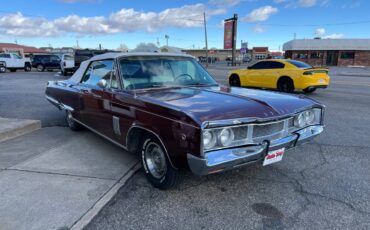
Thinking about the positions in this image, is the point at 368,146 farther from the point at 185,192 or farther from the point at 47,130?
the point at 47,130

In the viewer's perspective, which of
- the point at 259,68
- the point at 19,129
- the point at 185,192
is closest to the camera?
the point at 185,192

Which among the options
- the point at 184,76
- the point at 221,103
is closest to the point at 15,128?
the point at 184,76

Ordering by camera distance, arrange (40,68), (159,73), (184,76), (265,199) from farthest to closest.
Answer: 1. (40,68)
2. (184,76)
3. (159,73)
4. (265,199)

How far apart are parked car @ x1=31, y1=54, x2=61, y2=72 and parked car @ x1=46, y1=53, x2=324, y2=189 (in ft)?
85.9

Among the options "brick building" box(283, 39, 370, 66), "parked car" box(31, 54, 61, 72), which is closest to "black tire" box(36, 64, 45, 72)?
"parked car" box(31, 54, 61, 72)

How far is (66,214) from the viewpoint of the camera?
2.84m

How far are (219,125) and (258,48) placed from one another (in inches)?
4607

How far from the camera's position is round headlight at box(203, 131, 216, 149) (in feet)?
8.58

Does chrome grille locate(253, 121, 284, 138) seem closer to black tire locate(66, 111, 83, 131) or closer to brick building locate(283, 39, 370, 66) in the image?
black tire locate(66, 111, 83, 131)

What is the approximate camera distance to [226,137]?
2770 millimetres

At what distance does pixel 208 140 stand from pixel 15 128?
4.60 metres

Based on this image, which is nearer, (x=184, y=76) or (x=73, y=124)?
(x=184, y=76)

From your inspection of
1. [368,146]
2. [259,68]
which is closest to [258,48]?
[259,68]

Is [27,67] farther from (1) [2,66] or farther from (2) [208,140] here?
(2) [208,140]
